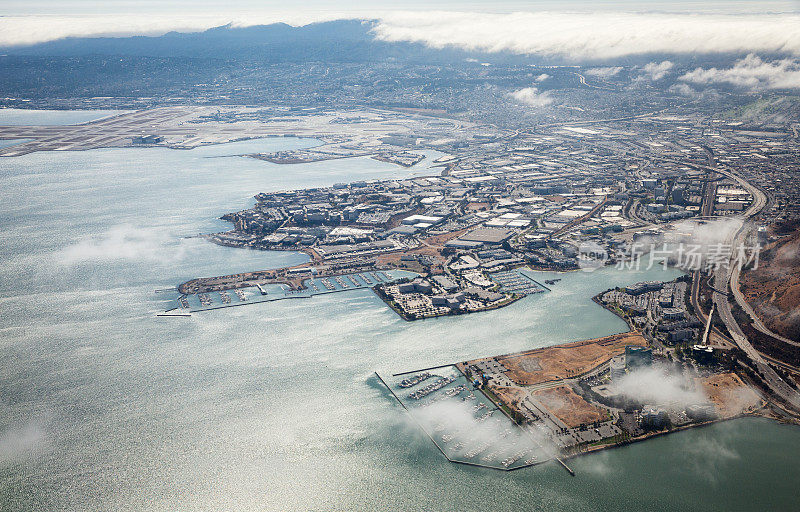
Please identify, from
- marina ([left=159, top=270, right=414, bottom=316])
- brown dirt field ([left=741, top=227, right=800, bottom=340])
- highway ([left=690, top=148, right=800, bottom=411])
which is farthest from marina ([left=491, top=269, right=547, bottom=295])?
brown dirt field ([left=741, top=227, right=800, bottom=340])

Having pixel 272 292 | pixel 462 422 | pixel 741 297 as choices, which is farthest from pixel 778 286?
pixel 272 292

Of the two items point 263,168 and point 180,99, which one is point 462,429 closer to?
point 263,168

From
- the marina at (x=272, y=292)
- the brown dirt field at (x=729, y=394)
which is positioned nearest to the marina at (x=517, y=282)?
the marina at (x=272, y=292)

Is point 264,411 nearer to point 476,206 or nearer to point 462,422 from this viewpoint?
point 462,422

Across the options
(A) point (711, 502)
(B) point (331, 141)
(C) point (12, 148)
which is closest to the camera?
(A) point (711, 502)

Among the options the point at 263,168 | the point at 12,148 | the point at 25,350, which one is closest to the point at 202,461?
the point at 25,350

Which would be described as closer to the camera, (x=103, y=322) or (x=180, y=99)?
(x=103, y=322)
